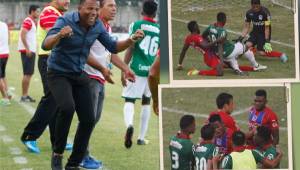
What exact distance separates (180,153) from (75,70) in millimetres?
1517

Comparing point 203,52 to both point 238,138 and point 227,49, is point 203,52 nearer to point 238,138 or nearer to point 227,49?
point 227,49

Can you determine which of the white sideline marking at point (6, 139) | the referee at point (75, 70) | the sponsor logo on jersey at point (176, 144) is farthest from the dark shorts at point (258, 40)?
the white sideline marking at point (6, 139)

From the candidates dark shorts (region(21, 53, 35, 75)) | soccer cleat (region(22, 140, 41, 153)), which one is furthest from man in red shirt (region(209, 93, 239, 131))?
dark shorts (region(21, 53, 35, 75))

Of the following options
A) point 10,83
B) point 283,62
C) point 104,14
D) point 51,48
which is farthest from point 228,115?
point 10,83

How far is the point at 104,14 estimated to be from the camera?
23.7 ft

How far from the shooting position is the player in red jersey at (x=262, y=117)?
5.19 metres

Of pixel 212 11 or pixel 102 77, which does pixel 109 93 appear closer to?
pixel 102 77

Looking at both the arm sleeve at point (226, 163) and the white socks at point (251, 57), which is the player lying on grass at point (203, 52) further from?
the arm sleeve at point (226, 163)

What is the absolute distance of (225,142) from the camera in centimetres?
525

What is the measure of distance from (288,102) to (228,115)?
45 cm

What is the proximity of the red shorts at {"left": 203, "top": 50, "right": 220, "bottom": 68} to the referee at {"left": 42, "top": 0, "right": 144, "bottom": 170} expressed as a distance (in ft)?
3.22

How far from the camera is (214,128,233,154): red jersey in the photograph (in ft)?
17.2

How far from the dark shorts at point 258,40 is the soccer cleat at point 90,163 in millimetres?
2694

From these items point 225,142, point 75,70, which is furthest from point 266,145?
point 75,70
